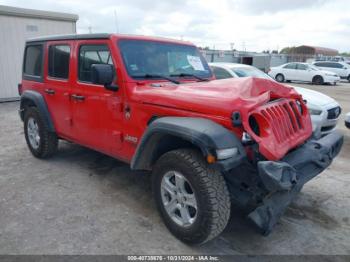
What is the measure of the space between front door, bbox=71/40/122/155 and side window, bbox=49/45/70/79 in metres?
0.27

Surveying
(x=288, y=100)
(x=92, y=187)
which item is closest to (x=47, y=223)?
(x=92, y=187)

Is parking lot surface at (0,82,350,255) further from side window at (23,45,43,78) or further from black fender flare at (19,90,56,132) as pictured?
side window at (23,45,43,78)

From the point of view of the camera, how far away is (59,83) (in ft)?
14.8

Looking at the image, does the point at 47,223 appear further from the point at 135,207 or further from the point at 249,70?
the point at 249,70

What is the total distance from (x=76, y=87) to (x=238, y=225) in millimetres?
2690

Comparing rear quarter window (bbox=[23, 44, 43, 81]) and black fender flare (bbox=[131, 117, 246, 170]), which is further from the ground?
rear quarter window (bbox=[23, 44, 43, 81])

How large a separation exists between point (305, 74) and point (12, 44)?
17615mm

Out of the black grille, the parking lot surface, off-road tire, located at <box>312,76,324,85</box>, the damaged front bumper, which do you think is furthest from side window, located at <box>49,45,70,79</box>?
off-road tire, located at <box>312,76,324,85</box>

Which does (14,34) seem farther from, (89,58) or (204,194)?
(204,194)

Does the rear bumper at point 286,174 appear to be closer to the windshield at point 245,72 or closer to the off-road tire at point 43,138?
the off-road tire at point 43,138

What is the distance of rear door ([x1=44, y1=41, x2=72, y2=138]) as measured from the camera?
14.4ft

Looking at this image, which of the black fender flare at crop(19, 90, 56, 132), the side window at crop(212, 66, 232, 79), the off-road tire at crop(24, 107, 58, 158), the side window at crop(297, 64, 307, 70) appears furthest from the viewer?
the side window at crop(297, 64, 307, 70)

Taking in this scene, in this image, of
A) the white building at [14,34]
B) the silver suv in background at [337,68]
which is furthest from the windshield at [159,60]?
the silver suv in background at [337,68]

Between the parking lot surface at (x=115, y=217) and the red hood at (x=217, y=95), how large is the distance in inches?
51.0
